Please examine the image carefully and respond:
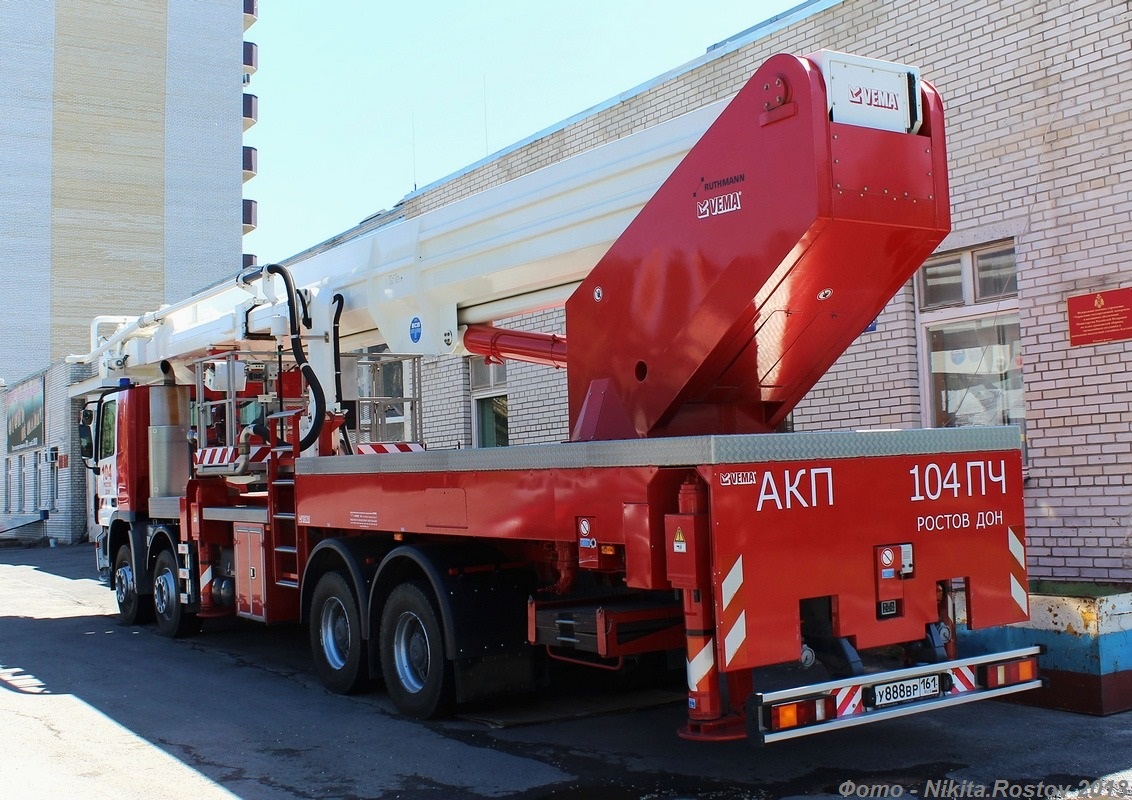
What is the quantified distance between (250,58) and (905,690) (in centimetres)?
4817

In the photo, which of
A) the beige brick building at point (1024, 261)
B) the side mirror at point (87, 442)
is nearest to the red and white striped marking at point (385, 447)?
the beige brick building at point (1024, 261)

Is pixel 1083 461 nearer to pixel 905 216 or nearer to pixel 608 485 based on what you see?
pixel 905 216

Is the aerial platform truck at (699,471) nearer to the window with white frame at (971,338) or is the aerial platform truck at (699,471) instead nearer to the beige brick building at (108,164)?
the window with white frame at (971,338)

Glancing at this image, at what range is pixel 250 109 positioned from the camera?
47.9 meters

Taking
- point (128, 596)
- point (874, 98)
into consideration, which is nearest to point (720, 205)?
point (874, 98)

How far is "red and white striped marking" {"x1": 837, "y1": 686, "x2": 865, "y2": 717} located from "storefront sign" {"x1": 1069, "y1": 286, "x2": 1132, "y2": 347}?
4569 millimetres

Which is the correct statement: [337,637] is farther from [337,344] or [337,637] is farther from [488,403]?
[488,403]

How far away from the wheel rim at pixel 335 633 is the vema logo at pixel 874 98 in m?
5.05

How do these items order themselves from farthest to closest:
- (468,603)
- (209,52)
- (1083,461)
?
(209,52)
(1083,461)
(468,603)

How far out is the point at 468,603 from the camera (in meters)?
6.84

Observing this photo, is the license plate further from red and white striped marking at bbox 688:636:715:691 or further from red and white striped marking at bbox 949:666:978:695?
red and white striped marking at bbox 688:636:715:691

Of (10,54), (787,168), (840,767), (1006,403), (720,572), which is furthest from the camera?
(10,54)

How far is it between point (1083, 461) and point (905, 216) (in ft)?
12.8

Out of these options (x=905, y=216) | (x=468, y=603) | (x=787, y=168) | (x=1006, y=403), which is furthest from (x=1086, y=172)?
(x=468, y=603)
